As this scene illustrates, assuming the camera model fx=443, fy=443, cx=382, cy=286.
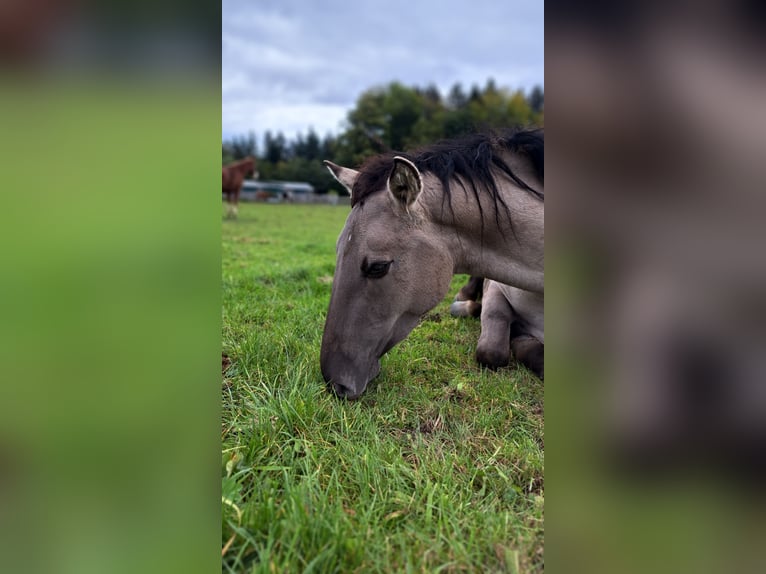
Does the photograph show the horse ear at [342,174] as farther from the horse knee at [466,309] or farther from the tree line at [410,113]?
the tree line at [410,113]

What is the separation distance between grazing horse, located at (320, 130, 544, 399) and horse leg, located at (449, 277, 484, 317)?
154 centimetres

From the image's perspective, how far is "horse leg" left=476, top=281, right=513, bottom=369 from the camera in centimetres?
291

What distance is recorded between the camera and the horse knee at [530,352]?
111 inches

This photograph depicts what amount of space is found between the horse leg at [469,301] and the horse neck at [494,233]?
5.12 feet

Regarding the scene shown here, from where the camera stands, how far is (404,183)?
2.27 m

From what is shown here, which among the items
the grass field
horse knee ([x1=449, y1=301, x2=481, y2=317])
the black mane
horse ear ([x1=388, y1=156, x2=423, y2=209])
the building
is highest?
the building

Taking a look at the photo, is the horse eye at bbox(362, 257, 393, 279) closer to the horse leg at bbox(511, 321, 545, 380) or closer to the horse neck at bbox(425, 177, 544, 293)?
the horse neck at bbox(425, 177, 544, 293)
